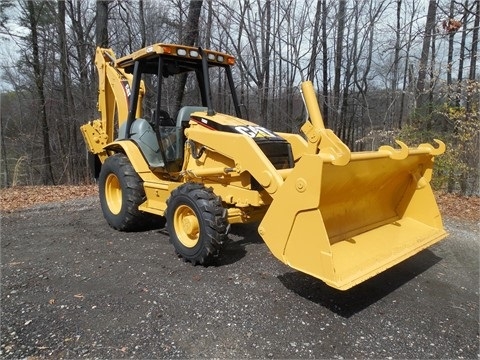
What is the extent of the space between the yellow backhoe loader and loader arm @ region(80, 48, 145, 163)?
0.03 metres

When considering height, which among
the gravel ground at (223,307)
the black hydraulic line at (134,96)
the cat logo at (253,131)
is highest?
the black hydraulic line at (134,96)

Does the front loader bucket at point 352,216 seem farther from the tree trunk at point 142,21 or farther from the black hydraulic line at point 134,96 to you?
the tree trunk at point 142,21

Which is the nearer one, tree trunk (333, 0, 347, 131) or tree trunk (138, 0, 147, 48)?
tree trunk (138, 0, 147, 48)

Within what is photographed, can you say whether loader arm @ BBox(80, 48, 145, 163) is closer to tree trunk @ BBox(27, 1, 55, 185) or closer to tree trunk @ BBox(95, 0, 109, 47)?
tree trunk @ BBox(95, 0, 109, 47)

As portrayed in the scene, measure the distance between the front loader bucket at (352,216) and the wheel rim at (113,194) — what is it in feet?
10.4

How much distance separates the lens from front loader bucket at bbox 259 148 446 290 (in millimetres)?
3080

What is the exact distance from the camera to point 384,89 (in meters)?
20.0

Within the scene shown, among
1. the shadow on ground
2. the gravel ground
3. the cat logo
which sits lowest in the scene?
the gravel ground

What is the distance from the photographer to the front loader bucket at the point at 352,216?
10.1 ft

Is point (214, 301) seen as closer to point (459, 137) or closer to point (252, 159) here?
point (252, 159)

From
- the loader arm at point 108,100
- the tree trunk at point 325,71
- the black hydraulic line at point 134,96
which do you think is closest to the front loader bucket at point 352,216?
the black hydraulic line at point 134,96

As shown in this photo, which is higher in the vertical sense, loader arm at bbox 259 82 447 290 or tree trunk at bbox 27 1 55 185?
tree trunk at bbox 27 1 55 185

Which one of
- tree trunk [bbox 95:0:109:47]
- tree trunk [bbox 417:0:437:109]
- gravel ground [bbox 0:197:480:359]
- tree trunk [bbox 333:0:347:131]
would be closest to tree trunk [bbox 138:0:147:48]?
tree trunk [bbox 95:0:109:47]

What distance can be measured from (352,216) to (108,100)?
4686mm
